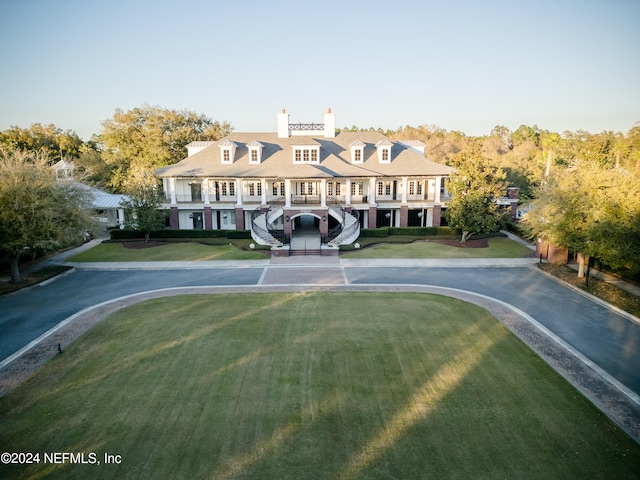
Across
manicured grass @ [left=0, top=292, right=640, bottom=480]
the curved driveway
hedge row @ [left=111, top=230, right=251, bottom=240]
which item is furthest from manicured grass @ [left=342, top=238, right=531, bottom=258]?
manicured grass @ [left=0, top=292, right=640, bottom=480]

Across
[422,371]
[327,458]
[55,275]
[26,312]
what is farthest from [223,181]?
[327,458]

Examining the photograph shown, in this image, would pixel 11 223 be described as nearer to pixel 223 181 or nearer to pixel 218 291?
pixel 218 291

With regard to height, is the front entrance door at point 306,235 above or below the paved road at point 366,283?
above

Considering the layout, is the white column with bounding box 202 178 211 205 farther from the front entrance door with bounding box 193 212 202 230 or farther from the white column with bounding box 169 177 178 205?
the white column with bounding box 169 177 178 205

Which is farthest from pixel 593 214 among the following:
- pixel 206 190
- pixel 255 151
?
pixel 206 190

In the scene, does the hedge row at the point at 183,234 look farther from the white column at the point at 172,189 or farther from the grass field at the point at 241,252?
the white column at the point at 172,189

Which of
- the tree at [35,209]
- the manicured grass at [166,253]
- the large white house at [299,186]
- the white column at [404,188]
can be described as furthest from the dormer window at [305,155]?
the tree at [35,209]
